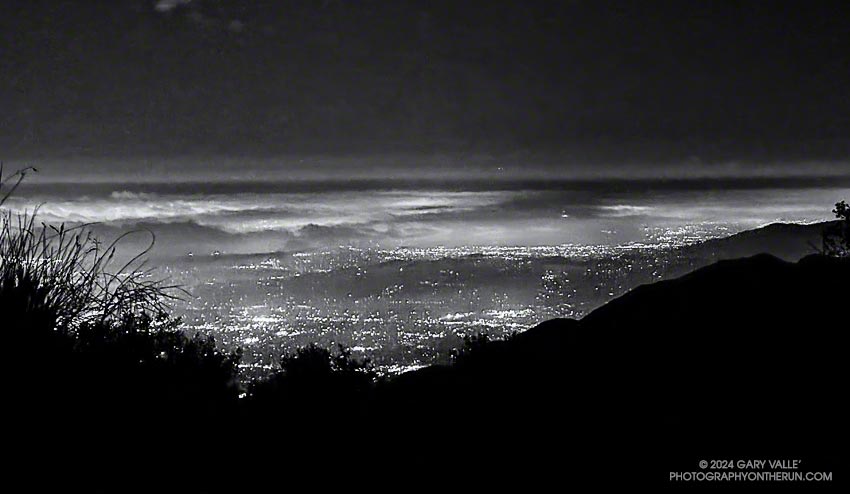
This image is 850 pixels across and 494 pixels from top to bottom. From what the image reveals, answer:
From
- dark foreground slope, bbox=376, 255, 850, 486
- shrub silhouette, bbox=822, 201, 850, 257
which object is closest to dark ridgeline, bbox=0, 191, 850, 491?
dark foreground slope, bbox=376, 255, 850, 486

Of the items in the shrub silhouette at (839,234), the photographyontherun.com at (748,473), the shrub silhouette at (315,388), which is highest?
the shrub silhouette at (839,234)

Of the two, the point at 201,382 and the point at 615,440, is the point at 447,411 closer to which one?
the point at 615,440

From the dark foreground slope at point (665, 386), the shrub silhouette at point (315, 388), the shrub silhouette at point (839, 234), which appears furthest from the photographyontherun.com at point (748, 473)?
the shrub silhouette at point (839, 234)

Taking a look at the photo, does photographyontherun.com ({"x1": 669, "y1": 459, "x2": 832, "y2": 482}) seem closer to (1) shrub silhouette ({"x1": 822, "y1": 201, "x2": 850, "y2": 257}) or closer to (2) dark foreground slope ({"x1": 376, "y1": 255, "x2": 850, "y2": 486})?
(2) dark foreground slope ({"x1": 376, "y1": 255, "x2": 850, "y2": 486})

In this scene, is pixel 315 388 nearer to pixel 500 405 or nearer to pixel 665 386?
pixel 500 405

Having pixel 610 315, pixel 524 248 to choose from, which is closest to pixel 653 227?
pixel 524 248

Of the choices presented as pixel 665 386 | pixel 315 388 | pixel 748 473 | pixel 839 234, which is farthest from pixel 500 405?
pixel 839 234

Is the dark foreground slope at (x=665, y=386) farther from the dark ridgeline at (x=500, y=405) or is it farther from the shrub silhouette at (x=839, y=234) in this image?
the shrub silhouette at (x=839, y=234)

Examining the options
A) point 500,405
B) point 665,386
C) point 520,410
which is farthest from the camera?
point 500,405
